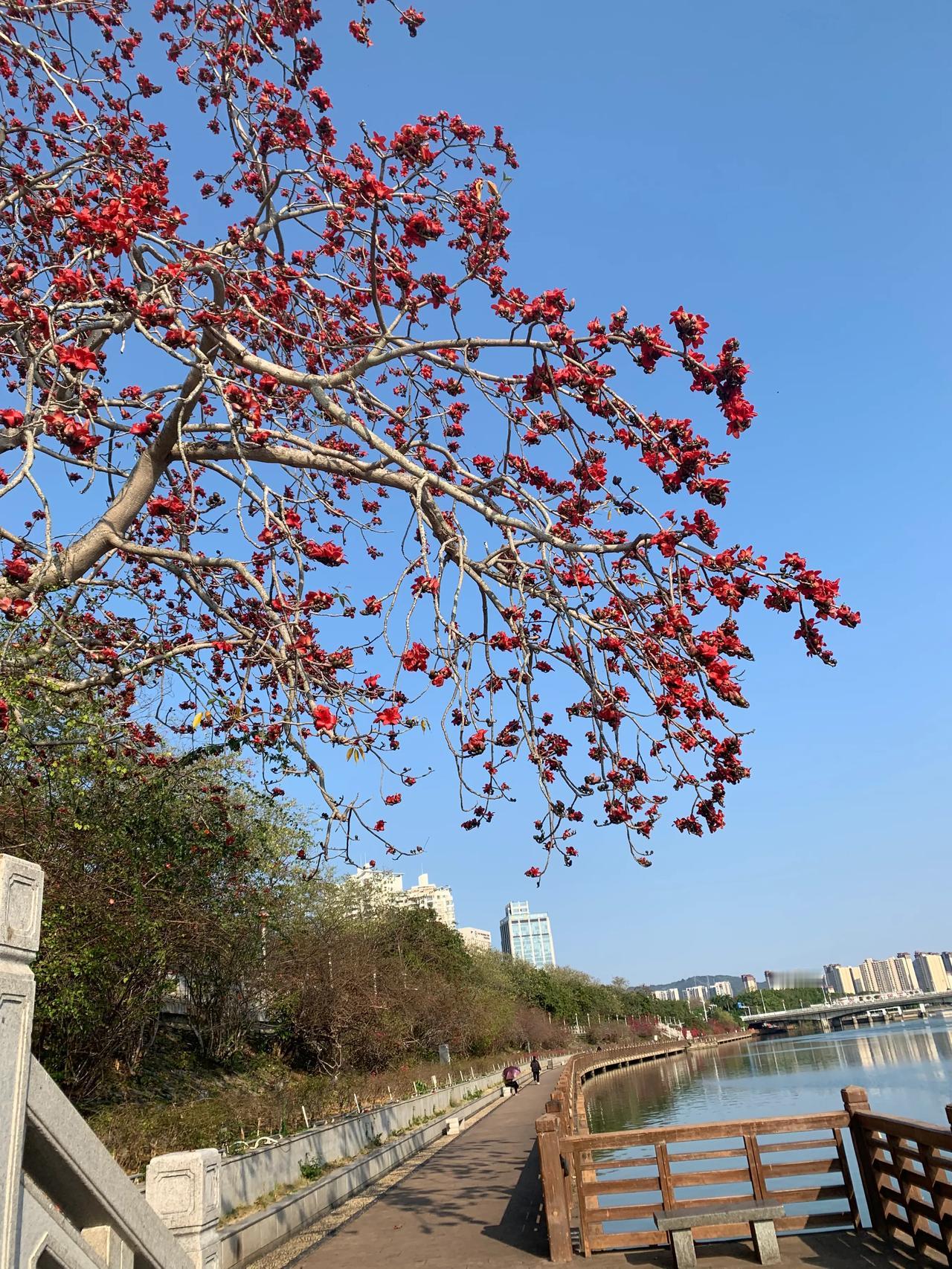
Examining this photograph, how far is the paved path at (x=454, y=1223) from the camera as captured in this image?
705cm

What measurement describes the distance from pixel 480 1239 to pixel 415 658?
5790mm

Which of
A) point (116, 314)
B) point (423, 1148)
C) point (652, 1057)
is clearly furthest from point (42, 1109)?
point (652, 1057)

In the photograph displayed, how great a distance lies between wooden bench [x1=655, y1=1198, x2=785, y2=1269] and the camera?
6.31 meters

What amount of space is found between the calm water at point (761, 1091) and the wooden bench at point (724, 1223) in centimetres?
46

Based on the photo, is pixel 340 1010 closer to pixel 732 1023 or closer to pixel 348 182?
pixel 348 182

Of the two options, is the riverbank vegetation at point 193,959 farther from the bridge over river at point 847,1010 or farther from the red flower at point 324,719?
the bridge over river at point 847,1010

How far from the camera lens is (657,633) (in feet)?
17.3

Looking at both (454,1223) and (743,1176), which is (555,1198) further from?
(454,1223)

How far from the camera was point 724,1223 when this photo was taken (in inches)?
253

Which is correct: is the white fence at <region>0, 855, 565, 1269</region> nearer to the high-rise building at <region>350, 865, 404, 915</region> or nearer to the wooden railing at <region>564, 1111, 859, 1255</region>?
the wooden railing at <region>564, 1111, 859, 1255</region>

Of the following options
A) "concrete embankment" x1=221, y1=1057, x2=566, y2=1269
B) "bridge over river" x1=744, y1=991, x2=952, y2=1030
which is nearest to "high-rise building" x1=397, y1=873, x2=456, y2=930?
"concrete embankment" x1=221, y1=1057, x2=566, y2=1269

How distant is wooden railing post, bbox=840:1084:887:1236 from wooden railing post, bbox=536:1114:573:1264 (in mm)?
2248

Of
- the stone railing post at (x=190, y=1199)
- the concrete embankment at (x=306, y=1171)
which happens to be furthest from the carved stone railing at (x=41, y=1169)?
→ the concrete embankment at (x=306, y=1171)

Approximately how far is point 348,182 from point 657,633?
3.58 m
